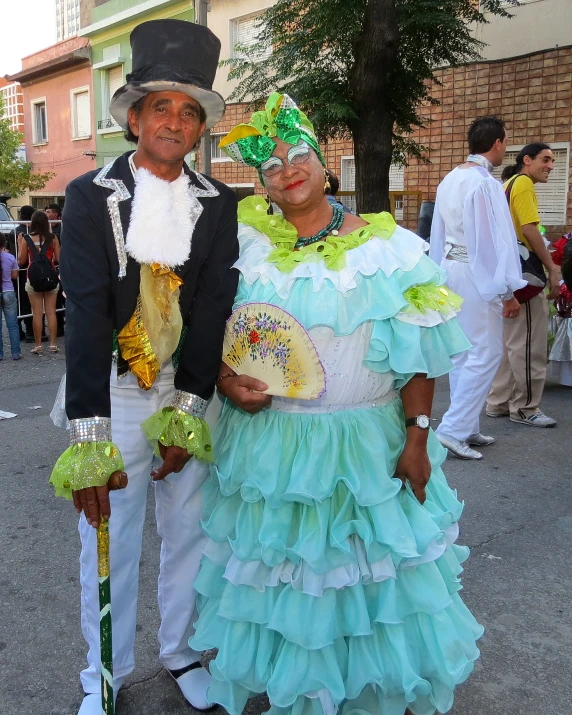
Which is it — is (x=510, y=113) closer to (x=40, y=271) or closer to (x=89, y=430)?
(x=40, y=271)

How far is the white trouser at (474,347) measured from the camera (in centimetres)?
471

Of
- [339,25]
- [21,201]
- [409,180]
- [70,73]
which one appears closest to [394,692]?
[339,25]

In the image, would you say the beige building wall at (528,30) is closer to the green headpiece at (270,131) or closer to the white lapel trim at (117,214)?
the green headpiece at (270,131)

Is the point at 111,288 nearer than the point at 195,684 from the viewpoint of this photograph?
Yes

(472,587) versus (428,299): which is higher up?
(428,299)

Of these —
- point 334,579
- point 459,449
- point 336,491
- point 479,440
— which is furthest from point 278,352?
point 479,440

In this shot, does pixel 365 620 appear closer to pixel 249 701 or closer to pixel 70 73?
pixel 249 701

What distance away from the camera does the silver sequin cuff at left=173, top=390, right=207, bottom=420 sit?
2223mm

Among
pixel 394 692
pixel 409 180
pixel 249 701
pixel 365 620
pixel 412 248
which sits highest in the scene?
pixel 409 180

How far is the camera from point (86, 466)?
80.3 inches

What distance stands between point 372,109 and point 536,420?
21.5ft

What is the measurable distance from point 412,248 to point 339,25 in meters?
9.87

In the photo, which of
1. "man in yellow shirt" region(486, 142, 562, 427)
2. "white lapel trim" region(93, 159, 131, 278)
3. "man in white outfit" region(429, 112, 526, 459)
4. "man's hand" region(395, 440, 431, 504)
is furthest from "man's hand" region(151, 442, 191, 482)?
"man in yellow shirt" region(486, 142, 562, 427)

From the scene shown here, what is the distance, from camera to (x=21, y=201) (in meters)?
28.6
